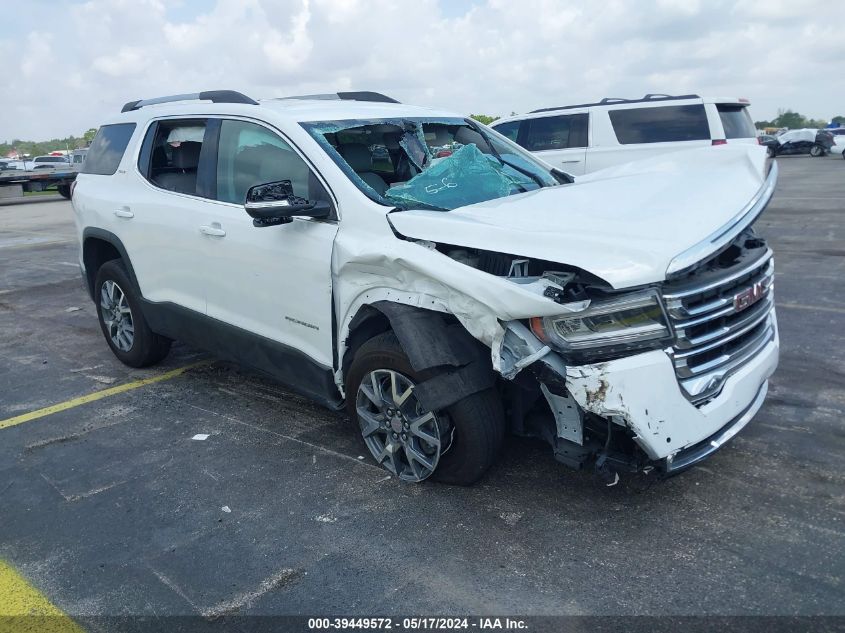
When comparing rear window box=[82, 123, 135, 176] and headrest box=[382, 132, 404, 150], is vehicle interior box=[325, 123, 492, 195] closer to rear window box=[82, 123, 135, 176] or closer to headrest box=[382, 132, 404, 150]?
headrest box=[382, 132, 404, 150]

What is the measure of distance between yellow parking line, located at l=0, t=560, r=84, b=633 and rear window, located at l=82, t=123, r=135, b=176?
3.38 meters

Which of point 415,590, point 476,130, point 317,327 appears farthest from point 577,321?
point 476,130

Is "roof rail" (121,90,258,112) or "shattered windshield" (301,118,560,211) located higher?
"roof rail" (121,90,258,112)

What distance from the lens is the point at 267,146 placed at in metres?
4.19

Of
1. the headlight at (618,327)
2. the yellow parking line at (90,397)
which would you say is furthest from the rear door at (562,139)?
the headlight at (618,327)

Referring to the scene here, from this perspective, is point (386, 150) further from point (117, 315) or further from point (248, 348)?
point (117, 315)

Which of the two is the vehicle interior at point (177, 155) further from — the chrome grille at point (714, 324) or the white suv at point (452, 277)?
the chrome grille at point (714, 324)

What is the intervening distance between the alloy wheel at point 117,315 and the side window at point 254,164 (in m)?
1.64

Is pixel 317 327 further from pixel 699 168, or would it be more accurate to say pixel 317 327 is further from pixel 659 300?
pixel 699 168

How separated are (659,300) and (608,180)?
1627 mm

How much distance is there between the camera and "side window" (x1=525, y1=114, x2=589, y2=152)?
1091 cm

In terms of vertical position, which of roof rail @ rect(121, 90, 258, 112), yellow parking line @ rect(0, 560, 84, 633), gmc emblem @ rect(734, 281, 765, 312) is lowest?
yellow parking line @ rect(0, 560, 84, 633)

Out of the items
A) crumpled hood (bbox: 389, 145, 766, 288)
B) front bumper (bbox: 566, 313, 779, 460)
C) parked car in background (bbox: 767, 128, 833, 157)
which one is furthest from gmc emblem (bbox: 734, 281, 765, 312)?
parked car in background (bbox: 767, 128, 833, 157)

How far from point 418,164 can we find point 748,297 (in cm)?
208
